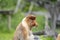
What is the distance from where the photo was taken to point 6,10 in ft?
23.8

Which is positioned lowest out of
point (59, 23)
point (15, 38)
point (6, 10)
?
point (59, 23)

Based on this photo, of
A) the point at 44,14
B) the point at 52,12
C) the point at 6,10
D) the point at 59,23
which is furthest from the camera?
the point at 44,14

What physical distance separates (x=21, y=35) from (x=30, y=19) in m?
0.19

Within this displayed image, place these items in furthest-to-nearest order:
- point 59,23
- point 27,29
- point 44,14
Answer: point 44,14, point 59,23, point 27,29

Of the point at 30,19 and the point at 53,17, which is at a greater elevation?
the point at 30,19

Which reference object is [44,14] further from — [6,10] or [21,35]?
[21,35]

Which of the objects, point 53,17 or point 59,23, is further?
point 59,23

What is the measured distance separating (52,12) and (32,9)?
13.6ft

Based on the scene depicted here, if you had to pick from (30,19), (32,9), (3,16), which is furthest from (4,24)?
(30,19)

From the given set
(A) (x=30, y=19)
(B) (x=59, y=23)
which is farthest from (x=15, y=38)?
(B) (x=59, y=23)

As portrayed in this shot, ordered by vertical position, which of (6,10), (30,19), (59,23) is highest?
(30,19)

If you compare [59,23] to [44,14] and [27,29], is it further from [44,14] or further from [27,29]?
[27,29]

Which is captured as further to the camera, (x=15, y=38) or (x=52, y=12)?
(x=52, y=12)

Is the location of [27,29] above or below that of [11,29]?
above
